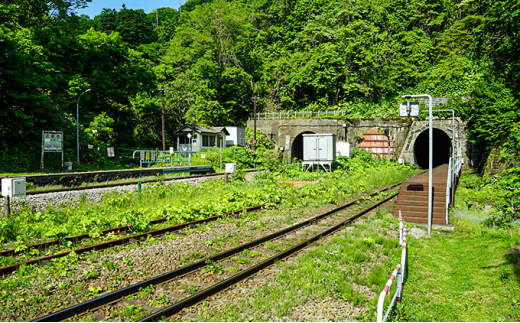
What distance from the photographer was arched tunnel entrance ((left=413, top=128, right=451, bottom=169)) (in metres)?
41.2

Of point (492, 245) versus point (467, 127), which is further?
point (467, 127)

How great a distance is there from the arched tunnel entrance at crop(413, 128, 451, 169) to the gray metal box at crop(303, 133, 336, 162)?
15507 millimetres

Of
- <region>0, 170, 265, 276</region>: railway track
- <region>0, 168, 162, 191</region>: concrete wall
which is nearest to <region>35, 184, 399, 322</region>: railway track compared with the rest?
<region>0, 170, 265, 276</region>: railway track

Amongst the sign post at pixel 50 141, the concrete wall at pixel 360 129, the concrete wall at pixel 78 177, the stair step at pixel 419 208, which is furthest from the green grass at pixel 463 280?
the concrete wall at pixel 360 129

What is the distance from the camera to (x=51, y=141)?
68.9ft

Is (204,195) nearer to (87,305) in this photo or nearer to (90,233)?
(90,233)

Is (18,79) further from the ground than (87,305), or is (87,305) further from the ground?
(18,79)

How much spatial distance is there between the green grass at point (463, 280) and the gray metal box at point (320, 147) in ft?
62.6

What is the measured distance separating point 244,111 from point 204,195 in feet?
146

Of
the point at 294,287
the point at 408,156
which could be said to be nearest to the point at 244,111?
the point at 408,156

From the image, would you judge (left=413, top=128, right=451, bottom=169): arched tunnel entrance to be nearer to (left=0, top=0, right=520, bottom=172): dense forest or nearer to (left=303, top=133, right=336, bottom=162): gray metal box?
(left=0, top=0, right=520, bottom=172): dense forest

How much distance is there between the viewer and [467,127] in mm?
Result: 32875

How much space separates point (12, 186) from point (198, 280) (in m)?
8.47

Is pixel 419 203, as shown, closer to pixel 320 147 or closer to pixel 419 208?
pixel 419 208
